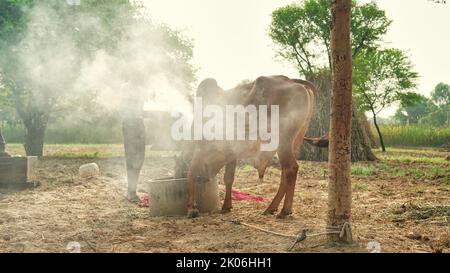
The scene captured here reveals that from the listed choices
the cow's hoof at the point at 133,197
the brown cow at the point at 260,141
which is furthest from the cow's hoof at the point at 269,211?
the cow's hoof at the point at 133,197

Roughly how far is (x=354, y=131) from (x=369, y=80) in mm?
19289

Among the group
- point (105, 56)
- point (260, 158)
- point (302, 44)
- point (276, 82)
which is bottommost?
point (260, 158)

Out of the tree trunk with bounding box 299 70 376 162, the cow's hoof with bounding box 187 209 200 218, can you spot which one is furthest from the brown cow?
Result: the tree trunk with bounding box 299 70 376 162

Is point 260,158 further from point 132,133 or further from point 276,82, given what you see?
point 132,133

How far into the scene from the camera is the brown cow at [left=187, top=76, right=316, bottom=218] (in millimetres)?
5793

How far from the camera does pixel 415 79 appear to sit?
111 feet

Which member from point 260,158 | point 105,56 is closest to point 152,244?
point 260,158

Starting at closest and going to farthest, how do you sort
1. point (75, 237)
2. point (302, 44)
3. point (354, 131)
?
point (75, 237) → point (354, 131) → point (302, 44)

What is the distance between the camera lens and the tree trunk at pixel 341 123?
4.16 meters

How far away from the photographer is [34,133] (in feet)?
55.2

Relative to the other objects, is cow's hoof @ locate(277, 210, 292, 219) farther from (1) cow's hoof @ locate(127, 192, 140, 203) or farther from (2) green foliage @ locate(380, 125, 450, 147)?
(2) green foliage @ locate(380, 125, 450, 147)

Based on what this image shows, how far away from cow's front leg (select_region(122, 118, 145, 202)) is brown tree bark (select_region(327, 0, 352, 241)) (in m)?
4.07

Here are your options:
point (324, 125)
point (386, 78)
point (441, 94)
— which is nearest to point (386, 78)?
point (386, 78)

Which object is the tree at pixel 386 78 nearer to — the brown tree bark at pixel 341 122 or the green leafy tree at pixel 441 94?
the brown tree bark at pixel 341 122
